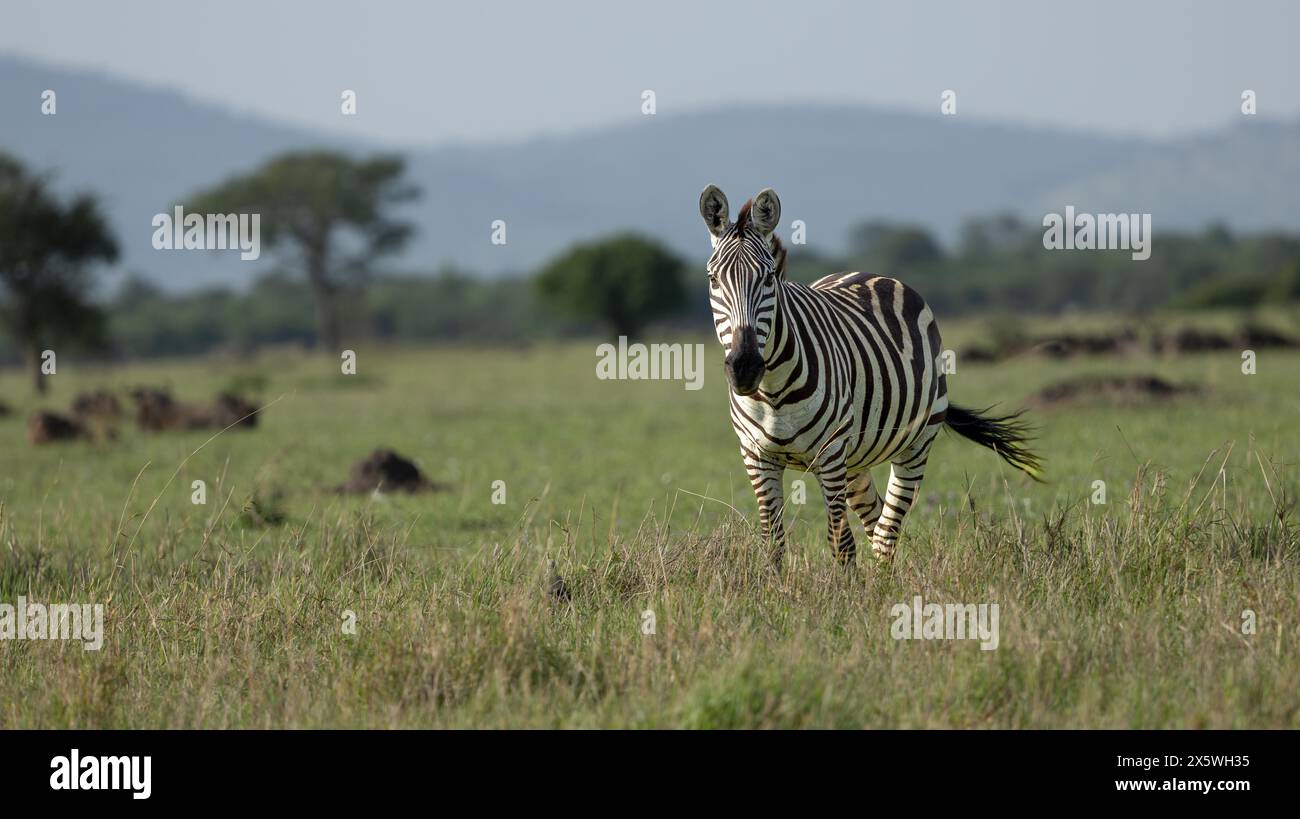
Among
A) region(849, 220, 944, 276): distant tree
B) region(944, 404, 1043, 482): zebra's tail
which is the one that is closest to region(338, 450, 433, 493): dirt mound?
region(944, 404, 1043, 482): zebra's tail

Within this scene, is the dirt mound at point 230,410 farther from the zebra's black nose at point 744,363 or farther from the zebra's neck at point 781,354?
the zebra's black nose at point 744,363

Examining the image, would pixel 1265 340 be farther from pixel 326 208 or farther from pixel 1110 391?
pixel 326 208

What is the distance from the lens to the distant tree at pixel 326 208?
65.1 meters

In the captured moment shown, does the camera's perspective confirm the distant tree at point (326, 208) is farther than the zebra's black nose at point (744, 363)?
Yes

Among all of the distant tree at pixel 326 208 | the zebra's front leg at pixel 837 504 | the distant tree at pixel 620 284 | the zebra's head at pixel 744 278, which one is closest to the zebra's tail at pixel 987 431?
the zebra's front leg at pixel 837 504

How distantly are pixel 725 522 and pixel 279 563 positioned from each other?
2521mm

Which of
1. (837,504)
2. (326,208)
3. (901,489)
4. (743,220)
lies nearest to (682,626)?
(837,504)

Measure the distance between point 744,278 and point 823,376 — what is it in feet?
2.90

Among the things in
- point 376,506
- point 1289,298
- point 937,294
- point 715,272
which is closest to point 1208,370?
point 376,506

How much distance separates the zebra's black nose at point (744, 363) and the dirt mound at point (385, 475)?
7.36 meters

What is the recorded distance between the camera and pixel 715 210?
682 cm
